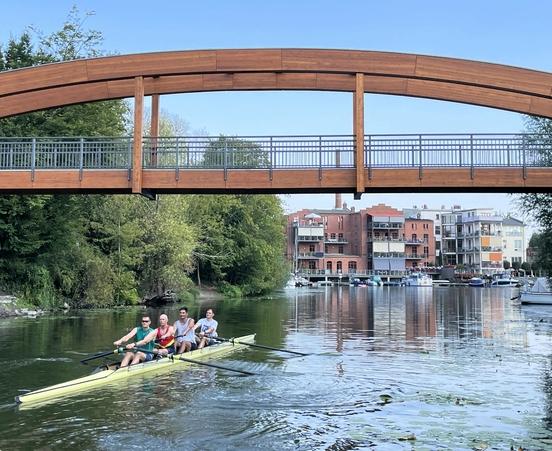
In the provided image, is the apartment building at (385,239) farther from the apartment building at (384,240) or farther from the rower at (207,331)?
the rower at (207,331)

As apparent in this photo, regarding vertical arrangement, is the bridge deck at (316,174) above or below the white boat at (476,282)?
above

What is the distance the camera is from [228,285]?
2724 inches

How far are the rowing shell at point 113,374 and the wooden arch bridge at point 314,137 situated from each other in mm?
5689

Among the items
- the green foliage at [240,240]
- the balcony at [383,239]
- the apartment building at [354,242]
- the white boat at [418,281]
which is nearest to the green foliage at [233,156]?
the green foliage at [240,240]

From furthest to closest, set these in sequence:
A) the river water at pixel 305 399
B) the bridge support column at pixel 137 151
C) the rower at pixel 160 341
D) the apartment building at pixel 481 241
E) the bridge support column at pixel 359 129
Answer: the apartment building at pixel 481 241 → the bridge support column at pixel 137 151 → the bridge support column at pixel 359 129 → the rower at pixel 160 341 → the river water at pixel 305 399

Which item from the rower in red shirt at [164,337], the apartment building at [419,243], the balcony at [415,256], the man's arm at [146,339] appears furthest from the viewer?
the apartment building at [419,243]

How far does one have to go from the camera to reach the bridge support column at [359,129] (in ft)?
66.7

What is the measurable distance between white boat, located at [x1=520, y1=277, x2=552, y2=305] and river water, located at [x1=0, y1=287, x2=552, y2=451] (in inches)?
1111

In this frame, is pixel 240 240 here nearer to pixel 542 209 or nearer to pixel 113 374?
pixel 542 209

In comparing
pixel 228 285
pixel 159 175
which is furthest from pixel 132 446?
pixel 228 285

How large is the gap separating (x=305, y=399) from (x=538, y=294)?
4583cm

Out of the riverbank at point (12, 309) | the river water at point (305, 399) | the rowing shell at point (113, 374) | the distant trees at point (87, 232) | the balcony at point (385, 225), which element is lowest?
the river water at point (305, 399)

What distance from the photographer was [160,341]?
19625 mm

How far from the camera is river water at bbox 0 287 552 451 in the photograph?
38.6 feet
